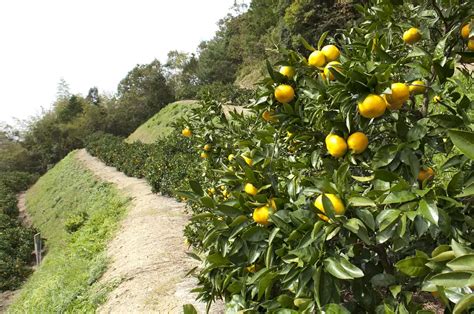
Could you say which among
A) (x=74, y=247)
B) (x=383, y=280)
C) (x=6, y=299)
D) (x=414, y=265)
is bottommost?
(x=6, y=299)

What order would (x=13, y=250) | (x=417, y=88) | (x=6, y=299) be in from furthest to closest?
1. (x=13, y=250)
2. (x=6, y=299)
3. (x=417, y=88)

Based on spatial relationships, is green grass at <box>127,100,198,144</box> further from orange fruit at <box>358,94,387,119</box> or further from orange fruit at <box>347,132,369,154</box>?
orange fruit at <box>358,94,387,119</box>

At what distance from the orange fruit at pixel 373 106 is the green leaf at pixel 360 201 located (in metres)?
0.28

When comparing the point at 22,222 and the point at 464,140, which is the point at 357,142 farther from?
the point at 22,222

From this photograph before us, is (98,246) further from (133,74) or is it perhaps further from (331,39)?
(133,74)

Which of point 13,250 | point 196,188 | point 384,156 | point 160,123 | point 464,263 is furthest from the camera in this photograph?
point 160,123

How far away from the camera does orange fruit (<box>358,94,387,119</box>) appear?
1.13 meters

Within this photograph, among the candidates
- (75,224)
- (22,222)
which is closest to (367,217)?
(75,224)

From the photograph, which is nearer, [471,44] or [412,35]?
[471,44]

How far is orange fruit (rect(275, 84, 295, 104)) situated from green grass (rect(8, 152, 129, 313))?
3.90 meters

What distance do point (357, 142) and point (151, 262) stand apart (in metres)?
4.17

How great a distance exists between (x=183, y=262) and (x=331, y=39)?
3.77 meters

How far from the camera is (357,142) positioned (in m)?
1.26

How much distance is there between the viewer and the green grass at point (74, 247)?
494 cm
